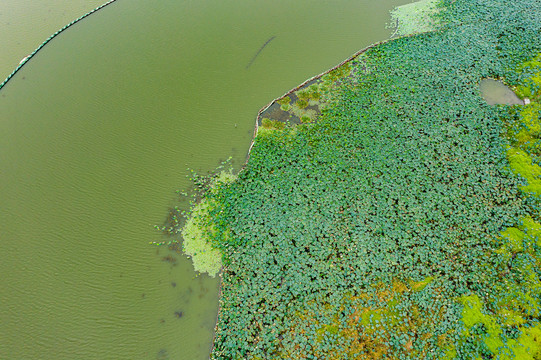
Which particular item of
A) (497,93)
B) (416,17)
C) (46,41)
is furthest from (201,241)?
(416,17)

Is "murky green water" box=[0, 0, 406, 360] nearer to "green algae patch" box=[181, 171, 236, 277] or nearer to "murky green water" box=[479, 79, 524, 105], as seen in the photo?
"green algae patch" box=[181, 171, 236, 277]

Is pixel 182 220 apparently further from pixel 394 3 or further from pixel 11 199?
pixel 394 3

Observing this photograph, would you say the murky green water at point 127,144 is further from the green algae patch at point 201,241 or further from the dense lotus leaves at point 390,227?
the dense lotus leaves at point 390,227

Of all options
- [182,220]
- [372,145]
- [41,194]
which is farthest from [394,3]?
[41,194]

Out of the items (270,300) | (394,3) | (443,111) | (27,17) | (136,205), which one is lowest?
(443,111)

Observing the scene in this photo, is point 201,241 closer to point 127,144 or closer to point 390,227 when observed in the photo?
point 127,144

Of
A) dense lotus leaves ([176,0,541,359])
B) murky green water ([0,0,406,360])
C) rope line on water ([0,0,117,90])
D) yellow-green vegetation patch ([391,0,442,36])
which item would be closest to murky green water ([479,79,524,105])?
dense lotus leaves ([176,0,541,359])
